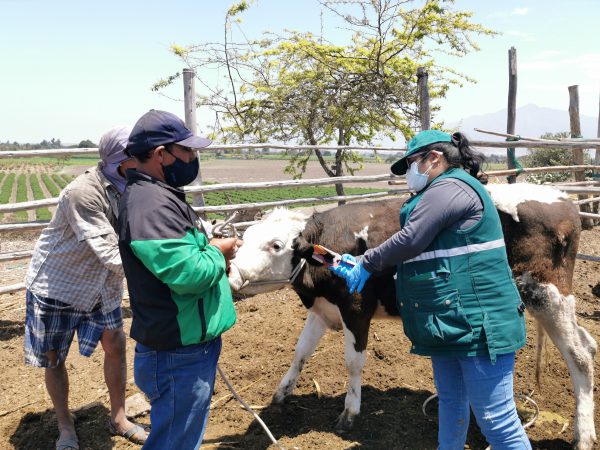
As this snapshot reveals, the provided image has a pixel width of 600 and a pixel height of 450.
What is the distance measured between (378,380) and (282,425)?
990 mm

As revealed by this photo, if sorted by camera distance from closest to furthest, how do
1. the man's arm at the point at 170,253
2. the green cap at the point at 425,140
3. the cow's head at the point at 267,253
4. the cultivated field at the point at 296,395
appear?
1. the man's arm at the point at 170,253
2. the green cap at the point at 425,140
3. the cow's head at the point at 267,253
4. the cultivated field at the point at 296,395

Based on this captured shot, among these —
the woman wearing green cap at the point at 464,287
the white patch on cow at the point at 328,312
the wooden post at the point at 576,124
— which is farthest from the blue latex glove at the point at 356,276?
the wooden post at the point at 576,124

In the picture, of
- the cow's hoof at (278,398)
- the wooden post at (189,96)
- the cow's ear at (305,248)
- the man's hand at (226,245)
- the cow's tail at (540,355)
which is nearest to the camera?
the man's hand at (226,245)

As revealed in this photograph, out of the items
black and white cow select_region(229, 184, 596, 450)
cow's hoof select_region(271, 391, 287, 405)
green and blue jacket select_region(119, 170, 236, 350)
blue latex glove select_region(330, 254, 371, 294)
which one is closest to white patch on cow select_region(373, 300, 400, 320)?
black and white cow select_region(229, 184, 596, 450)

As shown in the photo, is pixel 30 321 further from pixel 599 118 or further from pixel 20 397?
pixel 599 118

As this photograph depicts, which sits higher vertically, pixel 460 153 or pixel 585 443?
pixel 460 153

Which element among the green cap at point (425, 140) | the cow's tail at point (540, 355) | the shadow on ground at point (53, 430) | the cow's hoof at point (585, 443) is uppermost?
the green cap at point (425, 140)

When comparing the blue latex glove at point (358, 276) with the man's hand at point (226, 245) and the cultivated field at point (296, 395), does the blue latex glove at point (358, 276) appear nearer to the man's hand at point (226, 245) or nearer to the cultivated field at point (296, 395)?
the man's hand at point (226, 245)

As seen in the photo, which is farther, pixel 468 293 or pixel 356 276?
pixel 356 276

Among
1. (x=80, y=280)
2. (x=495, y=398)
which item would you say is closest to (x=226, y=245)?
(x=80, y=280)

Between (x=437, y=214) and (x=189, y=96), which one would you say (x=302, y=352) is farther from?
(x=189, y=96)

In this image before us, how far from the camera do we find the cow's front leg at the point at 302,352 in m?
3.96

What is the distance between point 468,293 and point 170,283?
1.31 metres

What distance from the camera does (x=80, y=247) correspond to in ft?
9.77
